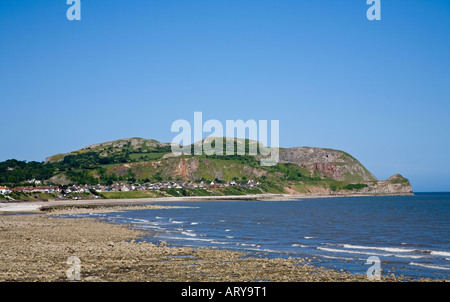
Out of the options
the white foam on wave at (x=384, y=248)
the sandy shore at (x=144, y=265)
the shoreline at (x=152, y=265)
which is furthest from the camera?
the white foam on wave at (x=384, y=248)

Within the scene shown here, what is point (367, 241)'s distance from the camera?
4647 centimetres

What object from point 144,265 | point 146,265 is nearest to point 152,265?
point 146,265

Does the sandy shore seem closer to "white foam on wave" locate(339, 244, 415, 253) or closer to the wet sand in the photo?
the wet sand

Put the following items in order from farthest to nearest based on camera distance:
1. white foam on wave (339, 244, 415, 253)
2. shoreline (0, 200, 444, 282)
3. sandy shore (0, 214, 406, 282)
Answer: white foam on wave (339, 244, 415, 253) → sandy shore (0, 214, 406, 282) → shoreline (0, 200, 444, 282)

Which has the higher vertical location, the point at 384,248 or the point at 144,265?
the point at 144,265

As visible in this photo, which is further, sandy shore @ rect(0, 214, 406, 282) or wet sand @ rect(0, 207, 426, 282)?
sandy shore @ rect(0, 214, 406, 282)

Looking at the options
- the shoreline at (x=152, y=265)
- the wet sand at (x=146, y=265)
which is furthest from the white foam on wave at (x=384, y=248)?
the wet sand at (x=146, y=265)

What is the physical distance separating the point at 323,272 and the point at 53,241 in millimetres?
26936

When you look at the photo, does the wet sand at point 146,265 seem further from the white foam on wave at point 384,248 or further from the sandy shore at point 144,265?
the white foam on wave at point 384,248

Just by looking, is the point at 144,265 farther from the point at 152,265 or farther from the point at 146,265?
the point at 152,265

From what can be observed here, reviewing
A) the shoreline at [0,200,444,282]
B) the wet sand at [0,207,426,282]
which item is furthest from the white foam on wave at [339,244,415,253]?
the wet sand at [0,207,426,282]

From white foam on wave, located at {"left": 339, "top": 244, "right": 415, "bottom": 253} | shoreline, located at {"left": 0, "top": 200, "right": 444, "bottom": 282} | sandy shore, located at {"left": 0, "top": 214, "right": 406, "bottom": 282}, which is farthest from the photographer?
white foam on wave, located at {"left": 339, "top": 244, "right": 415, "bottom": 253}

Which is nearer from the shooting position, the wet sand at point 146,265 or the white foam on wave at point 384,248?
the wet sand at point 146,265
